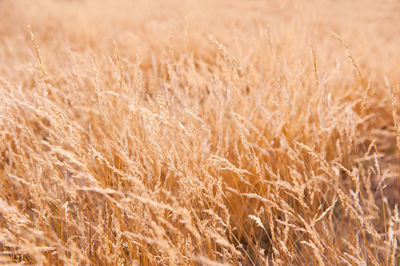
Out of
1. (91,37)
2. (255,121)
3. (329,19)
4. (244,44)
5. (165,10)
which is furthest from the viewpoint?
(165,10)

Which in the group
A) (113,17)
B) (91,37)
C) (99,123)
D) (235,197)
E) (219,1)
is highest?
(219,1)

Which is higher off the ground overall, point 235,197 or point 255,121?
point 255,121

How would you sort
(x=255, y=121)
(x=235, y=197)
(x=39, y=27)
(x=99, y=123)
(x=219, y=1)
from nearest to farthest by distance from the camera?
(x=235, y=197)
(x=255, y=121)
(x=99, y=123)
(x=39, y=27)
(x=219, y=1)

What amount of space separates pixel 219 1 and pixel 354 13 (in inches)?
149

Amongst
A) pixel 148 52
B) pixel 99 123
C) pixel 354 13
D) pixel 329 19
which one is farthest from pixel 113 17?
pixel 354 13

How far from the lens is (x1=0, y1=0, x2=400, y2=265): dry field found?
2.93ft

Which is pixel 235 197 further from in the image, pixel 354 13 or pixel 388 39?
pixel 354 13

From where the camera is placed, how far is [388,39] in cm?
491

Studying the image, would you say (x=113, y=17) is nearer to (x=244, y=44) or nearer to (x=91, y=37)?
(x=91, y=37)

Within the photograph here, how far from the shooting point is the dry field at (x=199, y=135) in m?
0.89

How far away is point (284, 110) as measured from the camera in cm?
176

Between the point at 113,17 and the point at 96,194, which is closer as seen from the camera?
the point at 96,194

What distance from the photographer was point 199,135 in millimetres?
1056

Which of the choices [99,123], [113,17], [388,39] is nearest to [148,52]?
[99,123]
